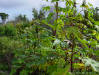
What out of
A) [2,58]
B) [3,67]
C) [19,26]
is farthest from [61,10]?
[2,58]

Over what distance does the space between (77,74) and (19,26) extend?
1.79 m

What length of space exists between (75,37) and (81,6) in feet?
1.17

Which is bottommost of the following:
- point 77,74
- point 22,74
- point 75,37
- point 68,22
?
point 22,74

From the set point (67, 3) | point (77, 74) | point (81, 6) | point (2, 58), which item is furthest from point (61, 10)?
point (2, 58)

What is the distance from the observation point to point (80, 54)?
4.91ft

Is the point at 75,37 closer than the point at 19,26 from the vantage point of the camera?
Yes

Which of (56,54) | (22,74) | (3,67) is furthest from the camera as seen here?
(3,67)

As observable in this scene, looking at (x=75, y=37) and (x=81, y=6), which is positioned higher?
(x=81, y=6)

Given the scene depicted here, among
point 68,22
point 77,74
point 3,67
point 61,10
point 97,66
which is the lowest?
point 3,67

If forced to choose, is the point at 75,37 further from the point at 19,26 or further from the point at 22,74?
the point at 19,26

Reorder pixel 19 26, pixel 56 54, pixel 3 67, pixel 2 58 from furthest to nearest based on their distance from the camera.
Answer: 1. pixel 2 58
2. pixel 3 67
3. pixel 19 26
4. pixel 56 54

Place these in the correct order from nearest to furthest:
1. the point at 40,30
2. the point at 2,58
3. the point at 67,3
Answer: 1. the point at 67,3
2. the point at 40,30
3. the point at 2,58

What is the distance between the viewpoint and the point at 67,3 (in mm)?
1701

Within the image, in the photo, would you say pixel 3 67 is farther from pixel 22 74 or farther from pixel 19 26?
pixel 22 74
